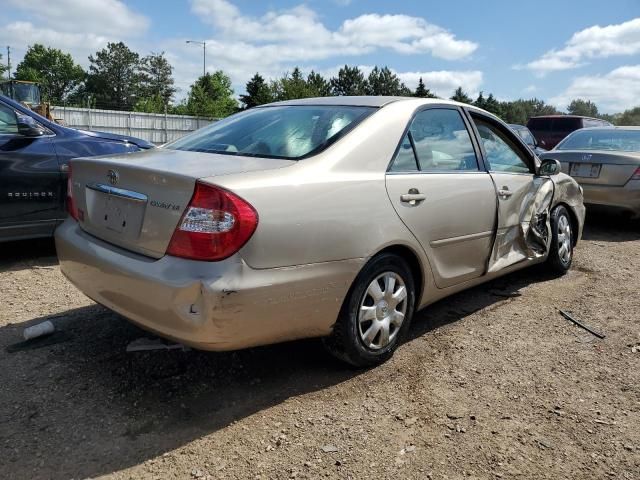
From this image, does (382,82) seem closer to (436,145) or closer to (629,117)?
(629,117)

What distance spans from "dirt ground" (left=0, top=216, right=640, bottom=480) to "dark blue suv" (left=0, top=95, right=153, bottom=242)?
110 cm

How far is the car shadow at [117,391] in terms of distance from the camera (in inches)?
92.6

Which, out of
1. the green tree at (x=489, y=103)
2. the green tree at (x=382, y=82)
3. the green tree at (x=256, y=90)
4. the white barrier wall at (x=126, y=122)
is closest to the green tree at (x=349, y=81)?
the green tree at (x=382, y=82)

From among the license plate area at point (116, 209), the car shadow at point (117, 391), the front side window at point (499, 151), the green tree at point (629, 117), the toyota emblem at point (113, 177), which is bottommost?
the car shadow at point (117, 391)

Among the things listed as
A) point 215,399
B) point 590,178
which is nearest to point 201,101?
point 590,178

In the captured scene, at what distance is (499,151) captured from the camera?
423 centimetres

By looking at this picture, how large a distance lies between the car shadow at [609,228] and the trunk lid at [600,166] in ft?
1.50

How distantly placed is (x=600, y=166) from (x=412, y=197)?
17.3 feet

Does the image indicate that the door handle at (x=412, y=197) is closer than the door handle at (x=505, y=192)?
Yes

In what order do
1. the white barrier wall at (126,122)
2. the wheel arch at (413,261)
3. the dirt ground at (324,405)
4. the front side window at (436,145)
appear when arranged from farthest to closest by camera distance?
1. the white barrier wall at (126,122)
2. the front side window at (436,145)
3. the wheel arch at (413,261)
4. the dirt ground at (324,405)

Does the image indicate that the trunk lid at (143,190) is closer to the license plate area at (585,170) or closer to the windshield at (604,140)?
the license plate area at (585,170)

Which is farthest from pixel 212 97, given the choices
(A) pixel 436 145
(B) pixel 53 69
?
(A) pixel 436 145

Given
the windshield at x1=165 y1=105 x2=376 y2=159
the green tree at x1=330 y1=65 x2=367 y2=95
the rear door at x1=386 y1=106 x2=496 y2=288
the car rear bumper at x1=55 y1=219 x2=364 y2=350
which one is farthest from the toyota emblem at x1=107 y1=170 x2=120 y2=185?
the green tree at x1=330 y1=65 x2=367 y2=95

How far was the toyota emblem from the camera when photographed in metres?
2.78
